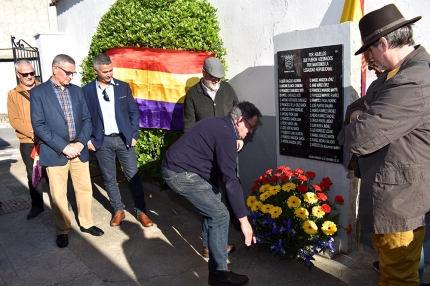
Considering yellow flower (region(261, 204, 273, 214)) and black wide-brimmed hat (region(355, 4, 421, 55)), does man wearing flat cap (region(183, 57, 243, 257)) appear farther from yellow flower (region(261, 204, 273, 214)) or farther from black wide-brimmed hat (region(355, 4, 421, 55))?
black wide-brimmed hat (region(355, 4, 421, 55))

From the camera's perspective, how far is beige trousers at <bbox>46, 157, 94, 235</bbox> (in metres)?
3.94

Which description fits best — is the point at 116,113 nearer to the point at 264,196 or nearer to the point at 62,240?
the point at 62,240

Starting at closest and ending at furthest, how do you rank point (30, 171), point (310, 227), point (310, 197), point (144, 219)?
1. point (310, 227)
2. point (310, 197)
3. point (144, 219)
4. point (30, 171)

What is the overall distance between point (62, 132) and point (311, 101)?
2.50 meters

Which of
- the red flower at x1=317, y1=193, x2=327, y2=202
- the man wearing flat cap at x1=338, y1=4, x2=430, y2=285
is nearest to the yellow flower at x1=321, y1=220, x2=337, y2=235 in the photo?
the red flower at x1=317, y1=193, x2=327, y2=202

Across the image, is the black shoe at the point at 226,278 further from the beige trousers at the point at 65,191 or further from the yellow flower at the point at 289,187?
the beige trousers at the point at 65,191

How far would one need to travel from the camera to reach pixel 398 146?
205 centimetres

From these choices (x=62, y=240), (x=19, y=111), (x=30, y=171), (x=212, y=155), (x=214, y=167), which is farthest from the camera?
(x=30, y=171)

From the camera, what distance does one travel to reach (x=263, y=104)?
15.5ft

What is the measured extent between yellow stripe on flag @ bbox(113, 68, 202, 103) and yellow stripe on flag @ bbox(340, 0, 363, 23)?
1959 millimetres

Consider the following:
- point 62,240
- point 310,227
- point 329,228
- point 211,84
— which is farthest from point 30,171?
point 329,228

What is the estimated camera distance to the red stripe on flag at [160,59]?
478 centimetres

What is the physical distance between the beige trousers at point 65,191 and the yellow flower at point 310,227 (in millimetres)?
2405

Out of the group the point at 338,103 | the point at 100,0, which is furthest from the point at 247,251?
the point at 100,0
